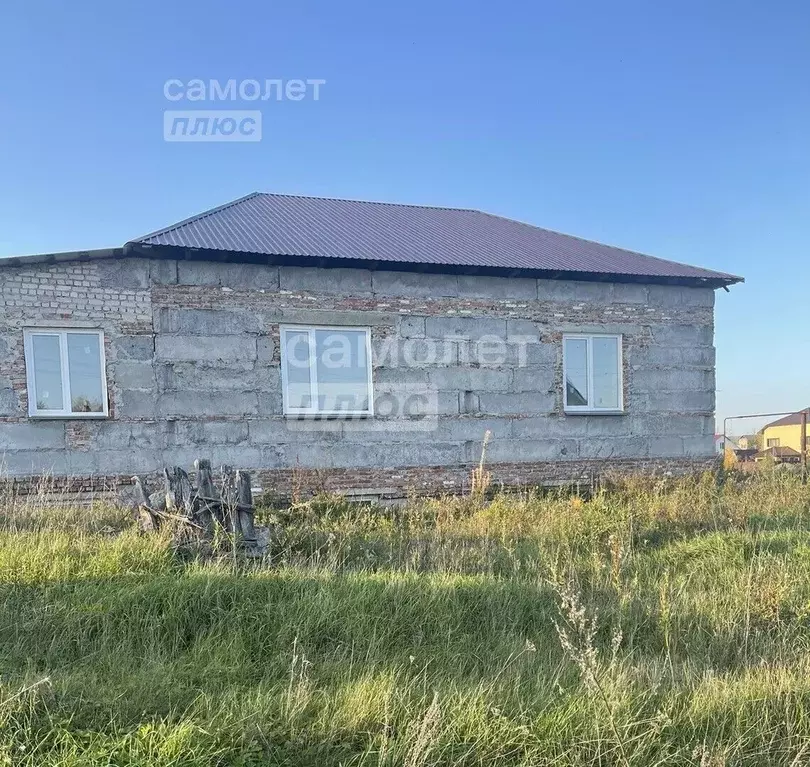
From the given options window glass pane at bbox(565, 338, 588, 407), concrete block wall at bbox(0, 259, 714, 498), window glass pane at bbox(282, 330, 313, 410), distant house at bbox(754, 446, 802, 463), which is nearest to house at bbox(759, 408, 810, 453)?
distant house at bbox(754, 446, 802, 463)

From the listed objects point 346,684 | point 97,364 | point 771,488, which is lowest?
point 771,488

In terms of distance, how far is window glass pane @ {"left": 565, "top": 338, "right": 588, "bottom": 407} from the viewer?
9.44m

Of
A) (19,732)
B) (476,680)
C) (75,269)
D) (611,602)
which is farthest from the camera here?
(75,269)

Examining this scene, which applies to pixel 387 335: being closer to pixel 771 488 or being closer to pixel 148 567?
pixel 148 567

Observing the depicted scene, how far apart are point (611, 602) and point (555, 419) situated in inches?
214

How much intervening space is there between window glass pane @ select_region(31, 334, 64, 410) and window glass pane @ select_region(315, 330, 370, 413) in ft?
11.7

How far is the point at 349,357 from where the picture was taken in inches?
336

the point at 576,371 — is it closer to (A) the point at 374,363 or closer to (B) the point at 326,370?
(A) the point at 374,363

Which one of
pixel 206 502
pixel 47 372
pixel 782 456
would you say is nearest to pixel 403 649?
pixel 206 502

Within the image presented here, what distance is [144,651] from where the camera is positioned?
3.14 metres

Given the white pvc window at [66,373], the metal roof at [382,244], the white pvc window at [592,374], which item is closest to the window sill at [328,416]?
the metal roof at [382,244]

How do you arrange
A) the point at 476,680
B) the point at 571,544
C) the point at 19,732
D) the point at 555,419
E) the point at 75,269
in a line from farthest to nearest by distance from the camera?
the point at 555,419 → the point at 75,269 → the point at 571,544 → the point at 476,680 → the point at 19,732

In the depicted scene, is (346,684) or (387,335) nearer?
(346,684)


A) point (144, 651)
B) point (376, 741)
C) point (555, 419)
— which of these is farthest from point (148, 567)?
point (555, 419)
